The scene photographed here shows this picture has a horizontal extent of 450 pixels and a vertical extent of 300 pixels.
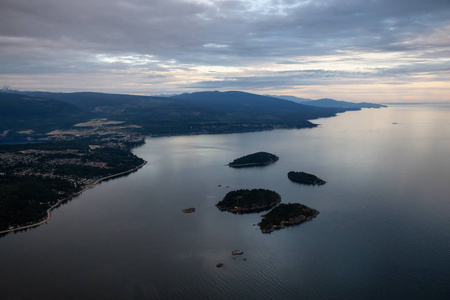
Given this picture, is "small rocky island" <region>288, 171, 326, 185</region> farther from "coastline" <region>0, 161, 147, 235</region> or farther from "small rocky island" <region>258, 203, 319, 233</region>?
"coastline" <region>0, 161, 147, 235</region>

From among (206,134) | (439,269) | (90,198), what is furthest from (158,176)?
(206,134)

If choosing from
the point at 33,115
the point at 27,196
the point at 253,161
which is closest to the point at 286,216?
the point at 27,196

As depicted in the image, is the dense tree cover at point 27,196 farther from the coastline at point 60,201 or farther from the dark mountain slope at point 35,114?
the dark mountain slope at point 35,114

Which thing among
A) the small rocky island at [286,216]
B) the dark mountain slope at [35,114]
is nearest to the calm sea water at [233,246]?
the small rocky island at [286,216]

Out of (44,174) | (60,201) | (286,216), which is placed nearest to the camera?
(286,216)

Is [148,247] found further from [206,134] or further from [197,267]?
[206,134]

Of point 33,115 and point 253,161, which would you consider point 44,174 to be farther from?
point 33,115

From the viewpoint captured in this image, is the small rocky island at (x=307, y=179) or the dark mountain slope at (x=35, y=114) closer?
the small rocky island at (x=307, y=179)
